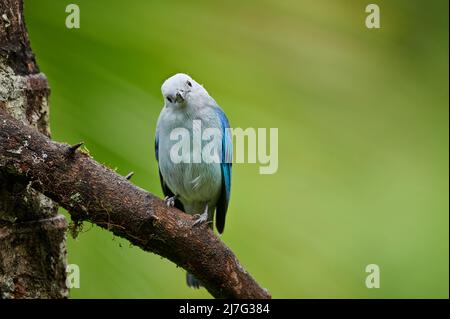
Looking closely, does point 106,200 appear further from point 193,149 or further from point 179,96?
point 193,149

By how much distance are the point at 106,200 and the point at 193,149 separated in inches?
51.4

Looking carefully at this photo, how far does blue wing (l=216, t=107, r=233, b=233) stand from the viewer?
4.59 metres

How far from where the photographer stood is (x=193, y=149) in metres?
4.51

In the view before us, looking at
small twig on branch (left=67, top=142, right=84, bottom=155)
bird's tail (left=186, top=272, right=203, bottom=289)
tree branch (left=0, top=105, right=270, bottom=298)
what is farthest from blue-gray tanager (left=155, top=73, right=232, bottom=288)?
small twig on branch (left=67, top=142, right=84, bottom=155)

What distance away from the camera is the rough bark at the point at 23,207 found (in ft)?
11.3

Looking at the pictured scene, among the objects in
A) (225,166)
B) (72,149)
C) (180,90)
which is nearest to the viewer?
(72,149)

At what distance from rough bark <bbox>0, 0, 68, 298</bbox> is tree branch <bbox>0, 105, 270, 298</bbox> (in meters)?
0.25

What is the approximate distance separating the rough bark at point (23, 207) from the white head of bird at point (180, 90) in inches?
31.6

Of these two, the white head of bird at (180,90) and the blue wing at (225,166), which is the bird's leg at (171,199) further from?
the white head of bird at (180,90)

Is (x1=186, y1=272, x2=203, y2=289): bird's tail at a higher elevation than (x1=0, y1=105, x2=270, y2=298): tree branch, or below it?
below

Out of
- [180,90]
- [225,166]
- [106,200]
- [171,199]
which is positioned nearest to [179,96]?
[180,90]

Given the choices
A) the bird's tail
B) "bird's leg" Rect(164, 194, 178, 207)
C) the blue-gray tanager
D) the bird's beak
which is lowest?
the bird's tail

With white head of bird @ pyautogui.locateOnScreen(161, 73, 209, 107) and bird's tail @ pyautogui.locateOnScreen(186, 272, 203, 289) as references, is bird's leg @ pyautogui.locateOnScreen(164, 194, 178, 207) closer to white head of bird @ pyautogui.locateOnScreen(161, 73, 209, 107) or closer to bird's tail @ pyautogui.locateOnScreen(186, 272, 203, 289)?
bird's tail @ pyautogui.locateOnScreen(186, 272, 203, 289)

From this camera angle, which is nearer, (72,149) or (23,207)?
(72,149)
